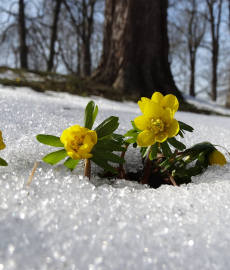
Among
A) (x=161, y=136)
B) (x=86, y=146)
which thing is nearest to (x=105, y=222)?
(x=86, y=146)

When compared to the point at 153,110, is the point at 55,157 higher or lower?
lower

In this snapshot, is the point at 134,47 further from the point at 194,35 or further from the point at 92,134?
the point at 194,35

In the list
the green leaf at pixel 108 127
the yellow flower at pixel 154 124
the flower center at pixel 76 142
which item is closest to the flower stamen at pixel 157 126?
the yellow flower at pixel 154 124

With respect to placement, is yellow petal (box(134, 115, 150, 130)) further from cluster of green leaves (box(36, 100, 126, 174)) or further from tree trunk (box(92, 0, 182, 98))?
tree trunk (box(92, 0, 182, 98))

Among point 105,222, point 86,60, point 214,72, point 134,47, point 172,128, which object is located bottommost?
point 105,222

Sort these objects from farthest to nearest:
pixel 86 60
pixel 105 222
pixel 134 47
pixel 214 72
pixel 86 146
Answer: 1. pixel 214 72
2. pixel 86 60
3. pixel 134 47
4. pixel 86 146
5. pixel 105 222

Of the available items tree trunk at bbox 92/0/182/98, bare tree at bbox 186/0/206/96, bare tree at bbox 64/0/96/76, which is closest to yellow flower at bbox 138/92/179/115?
tree trunk at bbox 92/0/182/98

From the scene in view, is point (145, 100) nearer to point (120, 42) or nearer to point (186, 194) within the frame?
point (186, 194)
